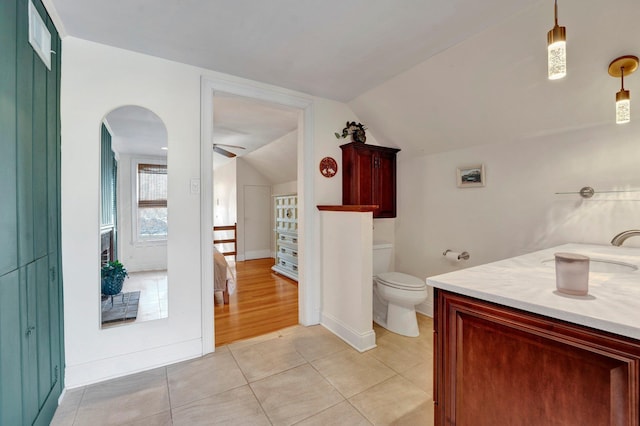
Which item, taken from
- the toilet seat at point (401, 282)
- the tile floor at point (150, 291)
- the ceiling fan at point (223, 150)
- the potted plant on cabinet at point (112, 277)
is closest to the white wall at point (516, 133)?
the toilet seat at point (401, 282)

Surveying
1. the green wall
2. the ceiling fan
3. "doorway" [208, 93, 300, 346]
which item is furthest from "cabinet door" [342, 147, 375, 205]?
the ceiling fan

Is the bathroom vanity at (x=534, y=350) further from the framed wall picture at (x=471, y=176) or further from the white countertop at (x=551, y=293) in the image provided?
the framed wall picture at (x=471, y=176)

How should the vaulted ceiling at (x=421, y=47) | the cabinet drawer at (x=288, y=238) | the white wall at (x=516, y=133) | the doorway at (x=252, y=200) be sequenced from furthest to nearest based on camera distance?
the cabinet drawer at (x=288, y=238)
the doorway at (x=252, y=200)
the white wall at (x=516, y=133)
the vaulted ceiling at (x=421, y=47)

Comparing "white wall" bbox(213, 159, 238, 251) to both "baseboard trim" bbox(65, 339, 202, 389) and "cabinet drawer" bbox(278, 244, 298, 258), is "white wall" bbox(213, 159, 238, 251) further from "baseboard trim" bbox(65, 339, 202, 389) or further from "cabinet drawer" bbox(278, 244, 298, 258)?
"baseboard trim" bbox(65, 339, 202, 389)

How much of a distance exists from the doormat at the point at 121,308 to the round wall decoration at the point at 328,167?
1889mm

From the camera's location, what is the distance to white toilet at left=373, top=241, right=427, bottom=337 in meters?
2.39

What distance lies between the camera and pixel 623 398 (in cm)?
66

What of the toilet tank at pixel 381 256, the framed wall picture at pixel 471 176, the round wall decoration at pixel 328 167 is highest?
the round wall decoration at pixel 328 167

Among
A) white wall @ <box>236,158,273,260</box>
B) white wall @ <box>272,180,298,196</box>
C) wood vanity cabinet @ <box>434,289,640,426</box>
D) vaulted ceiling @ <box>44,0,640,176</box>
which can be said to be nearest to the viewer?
wood vanity cabinet @ <box>434,289,640,426</box>

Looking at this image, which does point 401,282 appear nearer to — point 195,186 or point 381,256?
point 381,256

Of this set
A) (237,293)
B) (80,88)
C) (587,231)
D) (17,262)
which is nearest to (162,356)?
(17,262)

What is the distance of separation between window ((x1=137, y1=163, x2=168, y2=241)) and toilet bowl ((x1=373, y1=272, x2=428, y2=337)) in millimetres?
1941

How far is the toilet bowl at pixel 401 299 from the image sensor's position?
7.84 ft

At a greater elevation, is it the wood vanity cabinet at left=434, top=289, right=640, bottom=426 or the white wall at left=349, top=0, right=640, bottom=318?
the white wall at left=349, top=0, right=640, bottom=318
